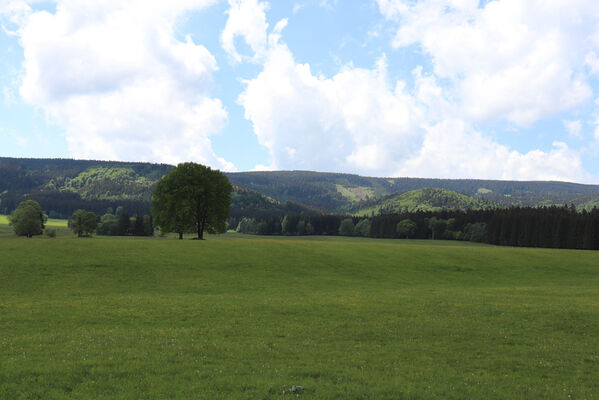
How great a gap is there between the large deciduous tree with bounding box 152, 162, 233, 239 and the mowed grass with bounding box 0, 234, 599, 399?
97.4 ft

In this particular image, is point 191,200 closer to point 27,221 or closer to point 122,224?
point 27,221

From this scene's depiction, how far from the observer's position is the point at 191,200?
2990 inches

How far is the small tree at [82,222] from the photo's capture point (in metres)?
130

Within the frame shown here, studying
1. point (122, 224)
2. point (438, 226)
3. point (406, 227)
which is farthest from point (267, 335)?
point (438, 226)

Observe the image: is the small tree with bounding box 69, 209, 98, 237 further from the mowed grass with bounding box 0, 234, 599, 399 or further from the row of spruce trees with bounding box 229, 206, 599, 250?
the row of spruce trees with bounding box 229, 206, 599, 250

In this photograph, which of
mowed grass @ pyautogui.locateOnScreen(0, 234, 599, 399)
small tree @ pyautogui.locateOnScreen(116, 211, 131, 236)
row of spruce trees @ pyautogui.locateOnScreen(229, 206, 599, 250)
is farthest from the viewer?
small tree @ pyautogui.locateOnScreen(116, 211, 131, 236)

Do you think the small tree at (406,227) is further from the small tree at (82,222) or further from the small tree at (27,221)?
the small tree at (27,221)

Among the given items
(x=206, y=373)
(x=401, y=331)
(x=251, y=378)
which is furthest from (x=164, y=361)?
(x=401, y=331)

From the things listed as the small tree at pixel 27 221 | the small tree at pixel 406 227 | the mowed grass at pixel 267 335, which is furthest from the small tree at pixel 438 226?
the small tree at pixel 27 221

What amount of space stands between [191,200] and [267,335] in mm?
60065

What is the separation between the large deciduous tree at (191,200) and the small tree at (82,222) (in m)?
69.9

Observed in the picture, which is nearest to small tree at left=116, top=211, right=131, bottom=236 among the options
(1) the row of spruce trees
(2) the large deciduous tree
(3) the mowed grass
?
(2) the large deciduous tree

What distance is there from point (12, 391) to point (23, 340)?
688 cm

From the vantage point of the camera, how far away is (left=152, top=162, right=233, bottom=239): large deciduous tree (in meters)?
76.1
